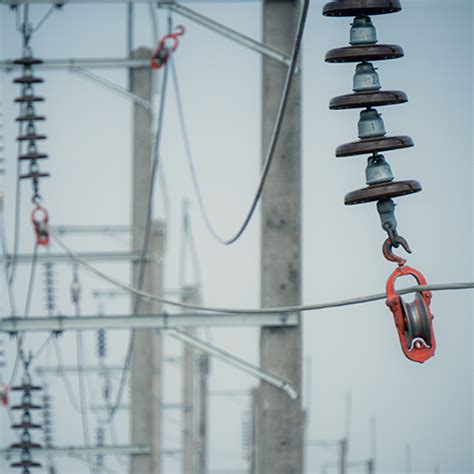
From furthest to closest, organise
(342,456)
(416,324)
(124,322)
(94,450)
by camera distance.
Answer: (342,456) → (94,450) → (124,322) → (416,324)

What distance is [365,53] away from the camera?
7.03 m

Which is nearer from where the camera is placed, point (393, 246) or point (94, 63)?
point (393, 246)

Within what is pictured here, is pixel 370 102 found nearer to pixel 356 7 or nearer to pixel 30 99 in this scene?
pixel 356 7

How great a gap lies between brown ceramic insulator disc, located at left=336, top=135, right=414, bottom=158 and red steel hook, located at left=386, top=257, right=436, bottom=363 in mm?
400

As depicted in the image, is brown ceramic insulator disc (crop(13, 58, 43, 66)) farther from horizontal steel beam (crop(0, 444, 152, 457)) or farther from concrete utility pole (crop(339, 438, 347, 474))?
concrete utility pole (crop(339, 438, 347, 474))

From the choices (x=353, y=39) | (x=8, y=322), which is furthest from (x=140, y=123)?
(x=353, y=39)

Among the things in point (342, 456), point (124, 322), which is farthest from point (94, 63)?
point (342, 456)

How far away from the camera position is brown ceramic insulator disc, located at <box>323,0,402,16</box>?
6.92 m

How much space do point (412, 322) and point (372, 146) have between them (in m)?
0.61

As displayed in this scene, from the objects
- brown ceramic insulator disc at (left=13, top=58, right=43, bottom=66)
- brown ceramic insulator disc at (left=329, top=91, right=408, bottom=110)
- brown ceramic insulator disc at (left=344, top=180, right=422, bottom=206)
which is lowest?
brown ceramic insulator disc at (left=344, top=180, right=422, bottom=206)

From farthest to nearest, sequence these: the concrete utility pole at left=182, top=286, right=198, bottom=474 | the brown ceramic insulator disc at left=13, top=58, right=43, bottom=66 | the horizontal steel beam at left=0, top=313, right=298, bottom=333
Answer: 1. the concrete utility pole at left=182, top=286, right=198, bottom=474
2. the brown ceramic insulator disc at left=13, top=58, right=43, bottom=66
3. the horizontal steel beam at left=0, top=313, right=298, bottom=333

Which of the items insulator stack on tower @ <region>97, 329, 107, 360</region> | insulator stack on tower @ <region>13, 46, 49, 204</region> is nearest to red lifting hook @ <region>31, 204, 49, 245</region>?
insulator stack on tower @ <region>13, 46, 49, 204</region>

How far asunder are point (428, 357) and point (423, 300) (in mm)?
210

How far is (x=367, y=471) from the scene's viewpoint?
42344mm
